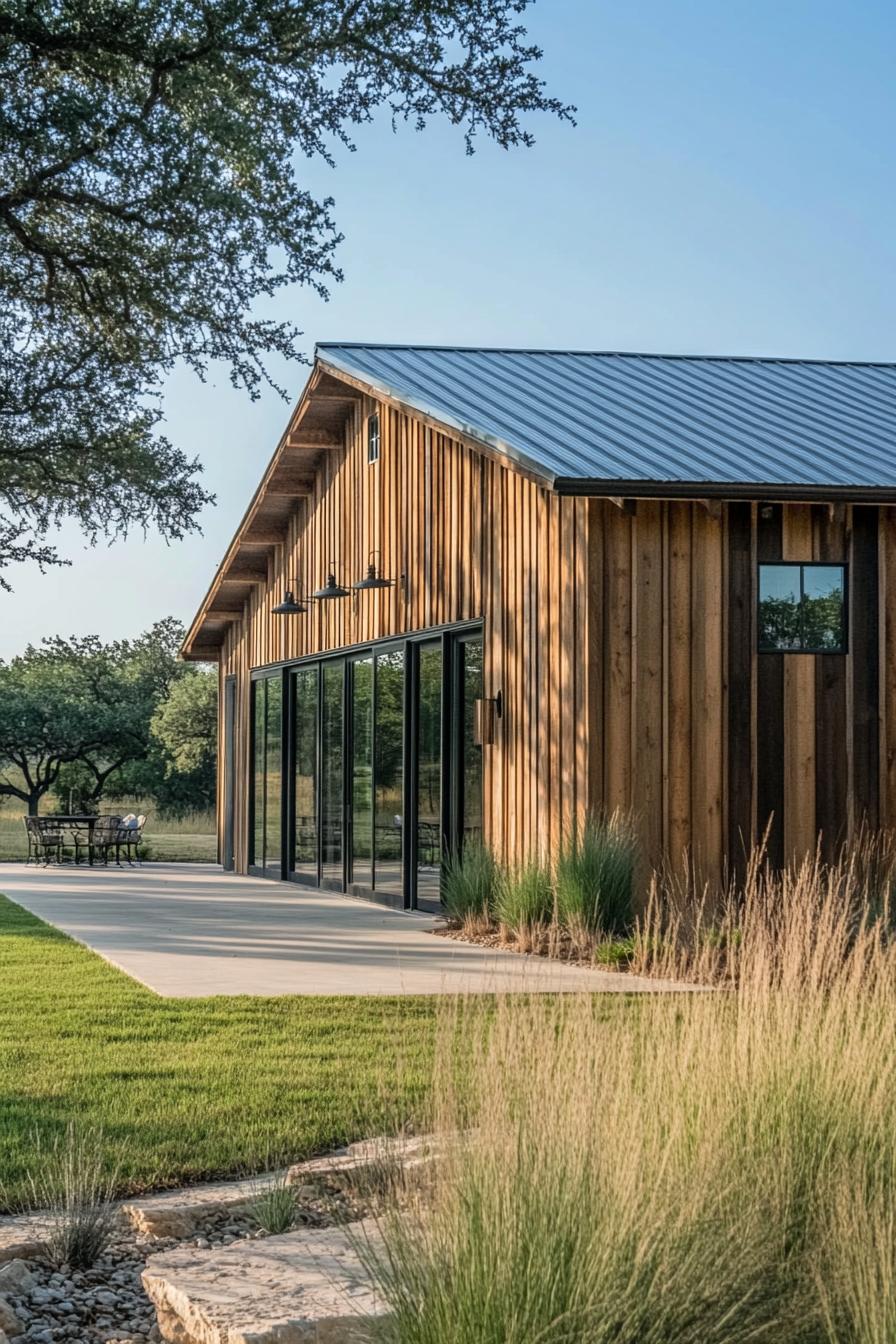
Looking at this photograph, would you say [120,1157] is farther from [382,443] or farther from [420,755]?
[382,443]

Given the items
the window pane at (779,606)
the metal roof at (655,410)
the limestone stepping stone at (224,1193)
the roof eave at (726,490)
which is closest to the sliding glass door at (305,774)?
the metal roof at (655,410)

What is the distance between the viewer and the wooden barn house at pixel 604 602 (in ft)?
40.7

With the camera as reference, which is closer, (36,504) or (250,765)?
(36,504)

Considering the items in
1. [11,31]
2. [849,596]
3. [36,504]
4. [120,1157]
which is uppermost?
[11,31]

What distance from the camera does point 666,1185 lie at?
11.8 ft

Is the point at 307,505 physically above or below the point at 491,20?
below

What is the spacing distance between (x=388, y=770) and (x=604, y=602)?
17.0 ft

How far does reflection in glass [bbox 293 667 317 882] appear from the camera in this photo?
795 inches

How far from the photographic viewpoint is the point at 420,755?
53.0 feet

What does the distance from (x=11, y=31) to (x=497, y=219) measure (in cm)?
582

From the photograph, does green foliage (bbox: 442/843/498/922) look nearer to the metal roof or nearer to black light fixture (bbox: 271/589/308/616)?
the metal roof

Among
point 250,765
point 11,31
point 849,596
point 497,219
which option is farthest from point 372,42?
point 250,765

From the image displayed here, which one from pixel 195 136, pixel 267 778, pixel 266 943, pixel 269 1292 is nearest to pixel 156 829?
pixel 267 778

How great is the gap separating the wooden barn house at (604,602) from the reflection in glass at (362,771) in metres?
0.05
